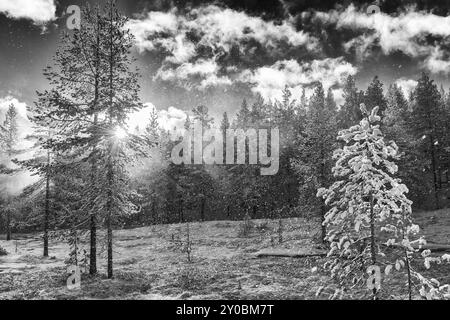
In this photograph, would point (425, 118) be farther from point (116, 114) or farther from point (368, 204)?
point (368, 204)

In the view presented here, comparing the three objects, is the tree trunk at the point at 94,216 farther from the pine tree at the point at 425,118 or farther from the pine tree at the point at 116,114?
the pine tree at the point at 425,118

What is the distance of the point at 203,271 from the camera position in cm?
2069

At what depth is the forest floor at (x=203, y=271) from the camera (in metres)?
15.6

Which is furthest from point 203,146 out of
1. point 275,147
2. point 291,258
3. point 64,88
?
point 64,88

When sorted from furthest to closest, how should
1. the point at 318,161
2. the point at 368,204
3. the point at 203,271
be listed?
1. the point at 318,161
2. the point at 203,271
3. the point at 368,204

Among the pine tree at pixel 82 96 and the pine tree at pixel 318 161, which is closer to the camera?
the pine tree at pixel 82 96

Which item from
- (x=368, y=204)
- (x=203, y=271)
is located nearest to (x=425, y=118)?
(x=203, y=271)

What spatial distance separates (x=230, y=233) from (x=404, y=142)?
21.0 metres

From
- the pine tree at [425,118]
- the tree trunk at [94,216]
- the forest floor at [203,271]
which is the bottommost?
the forest floor at [203,271]

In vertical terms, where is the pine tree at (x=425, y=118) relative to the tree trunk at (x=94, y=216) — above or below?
above

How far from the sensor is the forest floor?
15.6 m

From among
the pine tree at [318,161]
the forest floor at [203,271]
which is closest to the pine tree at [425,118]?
the forest floor at [203,271]

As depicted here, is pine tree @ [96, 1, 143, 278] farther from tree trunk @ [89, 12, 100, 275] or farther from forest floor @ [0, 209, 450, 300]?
forest floor @ [0, 209, 450, 300]

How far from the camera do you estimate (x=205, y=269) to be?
21375 mm
